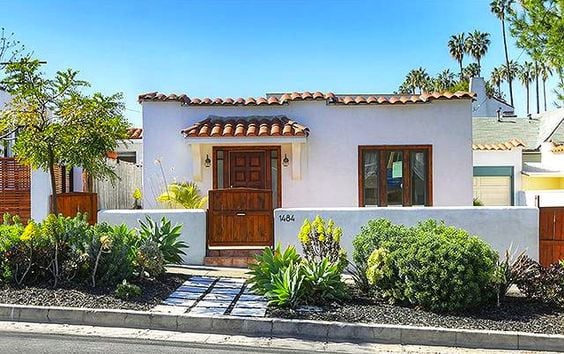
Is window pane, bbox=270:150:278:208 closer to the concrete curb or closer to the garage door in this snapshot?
the concrete curb

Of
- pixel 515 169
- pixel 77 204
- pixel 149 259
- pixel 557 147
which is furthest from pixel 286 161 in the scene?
pixel 557 147

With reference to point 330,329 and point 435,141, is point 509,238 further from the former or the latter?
point 330,329

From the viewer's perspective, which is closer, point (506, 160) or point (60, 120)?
point (60, 120)

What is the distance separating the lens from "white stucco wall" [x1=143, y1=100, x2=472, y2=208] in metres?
14.1

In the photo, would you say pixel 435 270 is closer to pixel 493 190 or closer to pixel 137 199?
pixel 137 199

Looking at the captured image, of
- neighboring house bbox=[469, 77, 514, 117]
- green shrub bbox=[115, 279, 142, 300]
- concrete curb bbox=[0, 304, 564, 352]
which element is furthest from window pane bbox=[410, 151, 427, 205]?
neighboring house bbox=[469, 77, 514, 117]

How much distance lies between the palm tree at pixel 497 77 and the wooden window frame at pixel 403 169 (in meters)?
61.5

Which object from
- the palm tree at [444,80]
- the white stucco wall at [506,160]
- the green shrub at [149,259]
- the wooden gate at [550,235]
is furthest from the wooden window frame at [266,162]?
the palm tree at [444,80]

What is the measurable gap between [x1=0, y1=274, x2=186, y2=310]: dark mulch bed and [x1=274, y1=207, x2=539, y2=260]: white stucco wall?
4.00 m

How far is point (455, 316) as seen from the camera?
25.2 feet

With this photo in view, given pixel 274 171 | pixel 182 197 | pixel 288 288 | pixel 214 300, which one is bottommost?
pixel 214 300

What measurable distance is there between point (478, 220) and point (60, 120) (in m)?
8.30

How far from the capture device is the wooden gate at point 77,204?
13166 millimetres

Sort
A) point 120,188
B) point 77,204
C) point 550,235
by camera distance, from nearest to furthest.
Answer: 1. point 550,235
2. point 77,204
3. point 120,188
